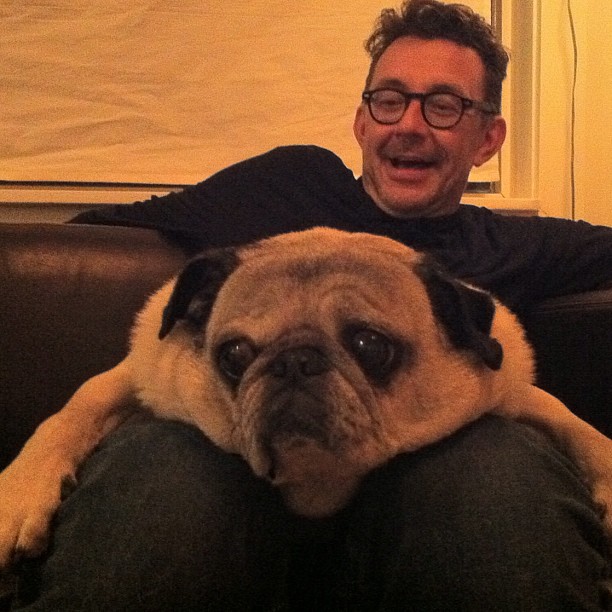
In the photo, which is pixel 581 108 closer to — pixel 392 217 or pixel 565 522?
pixel 392 217

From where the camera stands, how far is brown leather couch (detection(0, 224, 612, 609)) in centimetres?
134

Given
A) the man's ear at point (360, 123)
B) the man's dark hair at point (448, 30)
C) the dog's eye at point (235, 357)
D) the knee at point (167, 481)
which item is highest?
the man's dark hair at point (448, 30)

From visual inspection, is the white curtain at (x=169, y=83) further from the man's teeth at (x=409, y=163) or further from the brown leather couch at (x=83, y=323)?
the man's teeth at (x=409, y=163)

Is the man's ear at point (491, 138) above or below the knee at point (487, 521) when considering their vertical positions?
above

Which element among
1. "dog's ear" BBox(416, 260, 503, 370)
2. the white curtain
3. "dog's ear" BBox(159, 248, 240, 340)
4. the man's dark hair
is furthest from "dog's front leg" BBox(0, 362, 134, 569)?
the white curtain

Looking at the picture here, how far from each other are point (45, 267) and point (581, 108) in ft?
7.06

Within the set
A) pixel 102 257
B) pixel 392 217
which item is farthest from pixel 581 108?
pixel 102 257

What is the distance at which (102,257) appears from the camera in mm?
1543

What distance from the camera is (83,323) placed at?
1.47m

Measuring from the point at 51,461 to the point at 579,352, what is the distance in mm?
1066

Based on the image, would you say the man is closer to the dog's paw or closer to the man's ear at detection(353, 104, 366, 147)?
the dog's paw

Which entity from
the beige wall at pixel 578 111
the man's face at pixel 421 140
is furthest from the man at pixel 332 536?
the beige wall at pixel 578 111

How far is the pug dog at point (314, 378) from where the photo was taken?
2.81 feet

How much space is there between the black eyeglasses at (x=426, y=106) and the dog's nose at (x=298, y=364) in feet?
2.79
